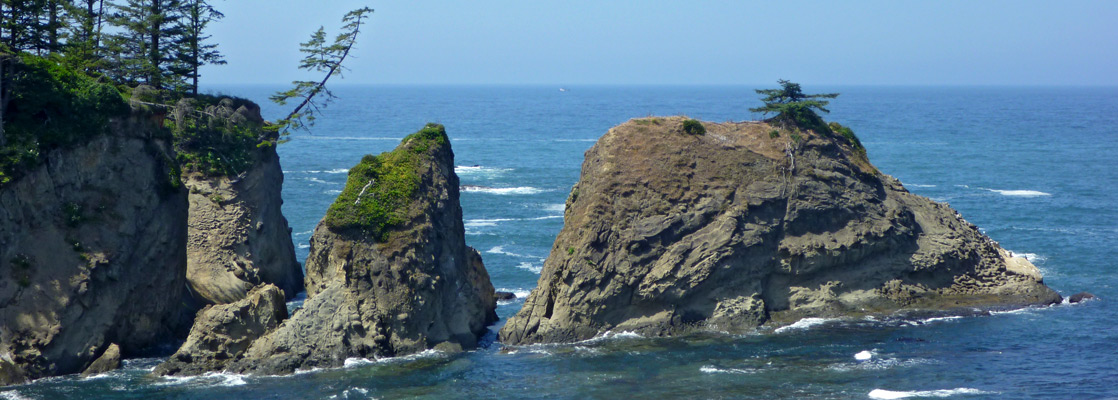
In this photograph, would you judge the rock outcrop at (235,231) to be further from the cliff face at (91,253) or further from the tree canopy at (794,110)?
the tree canopy at (794,110)

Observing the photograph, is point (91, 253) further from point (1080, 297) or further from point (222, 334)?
Result: point (1080, 297)

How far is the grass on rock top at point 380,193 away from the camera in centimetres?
4784

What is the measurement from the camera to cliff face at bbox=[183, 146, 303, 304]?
2190 inches

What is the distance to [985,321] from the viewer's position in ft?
165

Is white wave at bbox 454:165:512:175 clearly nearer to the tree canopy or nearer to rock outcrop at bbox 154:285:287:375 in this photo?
the tree canopy

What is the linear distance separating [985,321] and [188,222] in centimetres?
4123

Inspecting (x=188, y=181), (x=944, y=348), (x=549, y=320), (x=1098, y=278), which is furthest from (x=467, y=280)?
(x=1098, y=278)

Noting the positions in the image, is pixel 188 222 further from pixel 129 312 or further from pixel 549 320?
pixel 549 320

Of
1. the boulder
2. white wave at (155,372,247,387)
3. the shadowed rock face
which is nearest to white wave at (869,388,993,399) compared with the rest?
the shadowed rock face

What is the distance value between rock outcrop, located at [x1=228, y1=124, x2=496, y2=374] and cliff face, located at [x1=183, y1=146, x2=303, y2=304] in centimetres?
937

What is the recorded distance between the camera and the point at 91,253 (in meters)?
45.6

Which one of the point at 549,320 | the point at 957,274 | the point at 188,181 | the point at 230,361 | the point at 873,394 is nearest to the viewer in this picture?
the point at 873,394

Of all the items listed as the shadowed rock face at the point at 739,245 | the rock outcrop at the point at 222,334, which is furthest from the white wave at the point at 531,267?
the rock outcrop at the point at 222,334

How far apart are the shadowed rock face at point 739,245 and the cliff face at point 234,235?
16.4 metres
